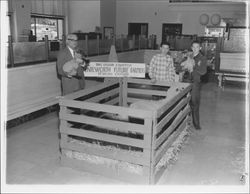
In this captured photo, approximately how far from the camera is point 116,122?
2734 millimetres

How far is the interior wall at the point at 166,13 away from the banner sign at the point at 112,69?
10174mm

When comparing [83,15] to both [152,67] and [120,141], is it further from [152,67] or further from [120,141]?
[120,141]

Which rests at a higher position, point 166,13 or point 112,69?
point 166,13

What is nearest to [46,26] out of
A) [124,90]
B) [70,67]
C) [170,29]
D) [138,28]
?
[138,28]

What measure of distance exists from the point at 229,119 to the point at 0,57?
4172 mm

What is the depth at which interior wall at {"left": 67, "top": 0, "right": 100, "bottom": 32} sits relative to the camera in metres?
12.6

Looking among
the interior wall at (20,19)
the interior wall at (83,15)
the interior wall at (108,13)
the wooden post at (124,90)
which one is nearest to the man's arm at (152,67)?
the wooden post at (124,90)

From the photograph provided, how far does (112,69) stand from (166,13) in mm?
10857

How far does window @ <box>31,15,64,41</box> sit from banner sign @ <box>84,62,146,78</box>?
7.68 m

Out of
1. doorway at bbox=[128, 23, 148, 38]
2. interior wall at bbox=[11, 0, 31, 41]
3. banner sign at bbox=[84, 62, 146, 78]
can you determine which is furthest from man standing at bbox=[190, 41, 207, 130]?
doorway at bbox=[128, 23, 148, 38]

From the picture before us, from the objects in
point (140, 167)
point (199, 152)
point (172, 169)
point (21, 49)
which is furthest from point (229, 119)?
point (21, 49)

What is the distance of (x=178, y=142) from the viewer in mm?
3523

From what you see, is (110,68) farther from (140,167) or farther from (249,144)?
(249,144)

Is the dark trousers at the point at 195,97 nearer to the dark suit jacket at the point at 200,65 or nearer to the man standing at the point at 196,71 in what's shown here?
the man standing at the point at 196,71
